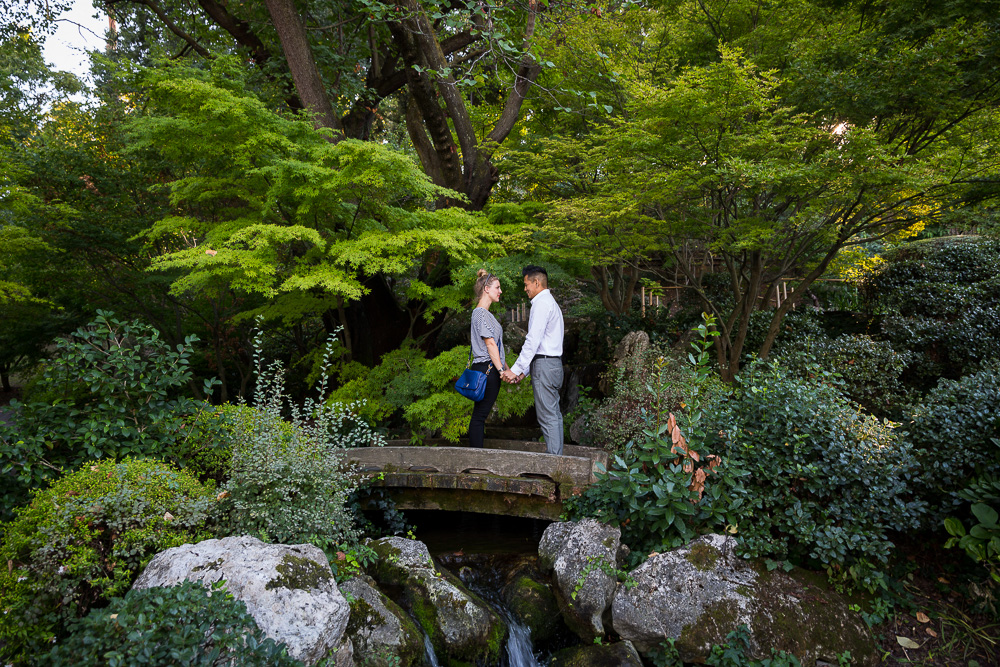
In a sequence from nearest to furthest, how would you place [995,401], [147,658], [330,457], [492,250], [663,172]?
[147,658], [995,401], [330,457], [663,172], [492,250]

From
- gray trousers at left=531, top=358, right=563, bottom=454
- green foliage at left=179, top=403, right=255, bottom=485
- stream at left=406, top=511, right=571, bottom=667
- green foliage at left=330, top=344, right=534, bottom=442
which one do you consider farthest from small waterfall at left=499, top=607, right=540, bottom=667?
green foliage at left=179, top=403, right=255, bottom=485

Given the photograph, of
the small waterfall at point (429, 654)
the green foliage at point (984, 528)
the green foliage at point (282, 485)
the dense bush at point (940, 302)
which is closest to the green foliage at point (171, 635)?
the green foliage at point (282, 485)

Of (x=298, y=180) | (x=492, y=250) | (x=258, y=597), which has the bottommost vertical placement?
(x=258, y=597)

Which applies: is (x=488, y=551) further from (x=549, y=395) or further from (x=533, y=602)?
(x=549, y=395)

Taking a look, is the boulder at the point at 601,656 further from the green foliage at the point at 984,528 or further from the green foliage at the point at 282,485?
the green foliage at the point at 984,528

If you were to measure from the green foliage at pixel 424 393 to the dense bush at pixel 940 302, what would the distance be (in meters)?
5.73

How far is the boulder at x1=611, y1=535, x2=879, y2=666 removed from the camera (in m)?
3.78

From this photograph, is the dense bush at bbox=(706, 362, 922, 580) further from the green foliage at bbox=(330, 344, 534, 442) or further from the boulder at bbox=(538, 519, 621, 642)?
the green foliage at bbox=(330, 344, 534, 442)

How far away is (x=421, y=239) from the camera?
5.75 meters

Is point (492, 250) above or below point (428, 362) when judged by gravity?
above

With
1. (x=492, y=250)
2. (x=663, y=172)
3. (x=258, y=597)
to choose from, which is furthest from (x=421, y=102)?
(x=258, y=597)

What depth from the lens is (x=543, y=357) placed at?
543 centimetres

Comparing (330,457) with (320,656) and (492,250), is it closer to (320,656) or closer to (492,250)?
(320,656)

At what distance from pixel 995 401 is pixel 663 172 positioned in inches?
142
